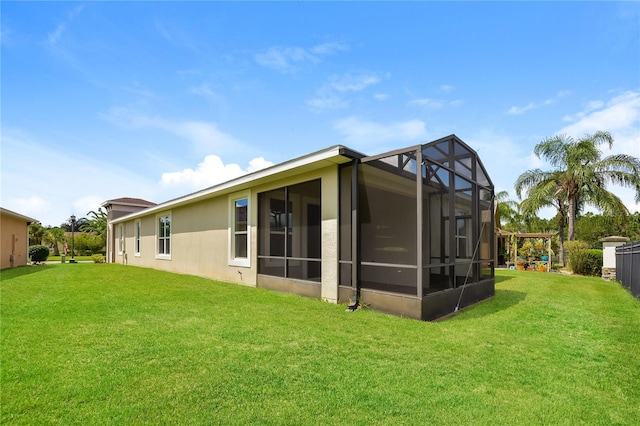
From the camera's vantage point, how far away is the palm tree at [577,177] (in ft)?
53.5

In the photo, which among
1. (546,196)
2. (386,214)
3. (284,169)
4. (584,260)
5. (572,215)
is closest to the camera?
(386,214)

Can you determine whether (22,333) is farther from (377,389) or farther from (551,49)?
(551,49)

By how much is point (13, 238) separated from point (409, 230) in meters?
18.9

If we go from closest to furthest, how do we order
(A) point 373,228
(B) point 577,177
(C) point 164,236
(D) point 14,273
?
(A) point 373,228
(D) point 14,273
(C) point 164,236
(B) point 577,177

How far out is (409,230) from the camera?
6.68m

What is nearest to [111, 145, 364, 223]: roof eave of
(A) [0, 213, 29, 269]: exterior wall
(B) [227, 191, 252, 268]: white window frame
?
(B) [227, 191, 252, 268]: white window frame

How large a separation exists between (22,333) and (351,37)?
322 inches

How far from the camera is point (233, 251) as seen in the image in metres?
9.58

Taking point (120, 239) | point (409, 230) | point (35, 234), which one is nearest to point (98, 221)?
point (35, 234)

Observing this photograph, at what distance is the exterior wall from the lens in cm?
1459

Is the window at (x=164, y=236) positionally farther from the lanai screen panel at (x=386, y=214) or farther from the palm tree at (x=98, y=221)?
the palm tree at (x=98, y=221)

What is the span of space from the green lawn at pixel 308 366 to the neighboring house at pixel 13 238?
39.3 feet

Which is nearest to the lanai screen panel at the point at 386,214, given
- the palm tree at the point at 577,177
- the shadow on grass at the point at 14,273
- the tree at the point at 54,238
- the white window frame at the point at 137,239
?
the shadow on grass at the point at 14,273

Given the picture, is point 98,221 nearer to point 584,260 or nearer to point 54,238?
point 54,238
